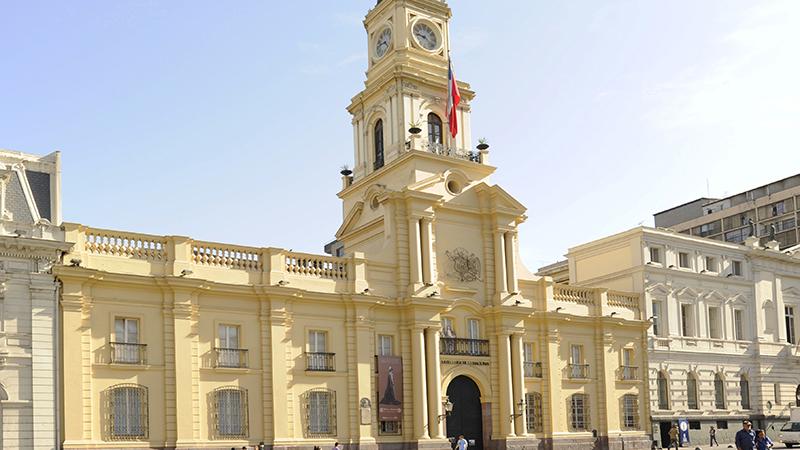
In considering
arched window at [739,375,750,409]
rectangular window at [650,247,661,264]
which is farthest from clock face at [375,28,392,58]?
arched window at [739,375,750,409]

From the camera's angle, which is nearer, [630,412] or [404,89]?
[404,89]

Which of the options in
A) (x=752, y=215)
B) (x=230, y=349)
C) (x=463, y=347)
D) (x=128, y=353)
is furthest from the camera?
(x=752, y=215)

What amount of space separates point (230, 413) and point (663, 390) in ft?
85.3

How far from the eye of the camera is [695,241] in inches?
2250

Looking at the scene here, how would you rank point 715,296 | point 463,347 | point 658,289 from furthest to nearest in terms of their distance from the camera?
point 715,296
point 658,289
point 463,347

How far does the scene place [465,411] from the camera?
4562cm

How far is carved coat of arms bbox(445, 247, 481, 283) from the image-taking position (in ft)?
150

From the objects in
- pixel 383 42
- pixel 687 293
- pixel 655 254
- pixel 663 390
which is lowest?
pixel 663 390

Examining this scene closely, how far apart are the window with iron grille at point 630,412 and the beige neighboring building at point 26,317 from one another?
95.7 feet

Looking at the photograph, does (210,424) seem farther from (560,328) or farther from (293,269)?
(560,328)

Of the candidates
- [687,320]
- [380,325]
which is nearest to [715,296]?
[687,320]

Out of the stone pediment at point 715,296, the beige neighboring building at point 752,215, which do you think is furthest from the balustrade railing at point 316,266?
the beige neighboring building at point 752,215

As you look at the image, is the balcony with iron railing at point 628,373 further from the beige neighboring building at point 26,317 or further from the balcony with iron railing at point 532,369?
the beige neighboring building at point 26,317

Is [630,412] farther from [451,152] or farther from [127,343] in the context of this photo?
[127,343]
